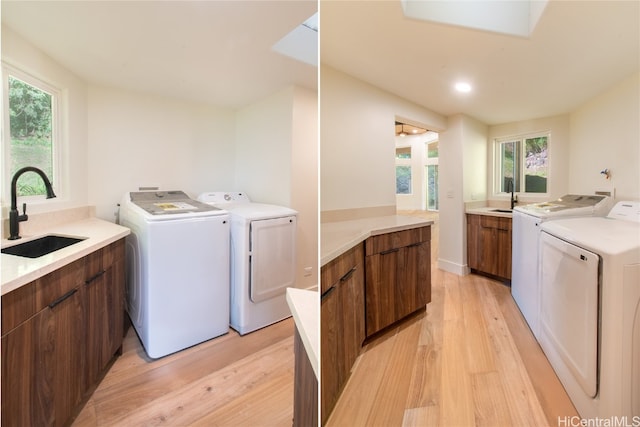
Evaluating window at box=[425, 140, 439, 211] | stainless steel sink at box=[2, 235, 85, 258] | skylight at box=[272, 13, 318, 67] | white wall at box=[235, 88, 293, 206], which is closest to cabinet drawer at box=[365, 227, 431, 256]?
white wall at box=[235, 88, 293, 206]

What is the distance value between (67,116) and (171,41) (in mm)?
662

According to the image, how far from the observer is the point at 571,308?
3.25 ft

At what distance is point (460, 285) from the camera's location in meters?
2.23

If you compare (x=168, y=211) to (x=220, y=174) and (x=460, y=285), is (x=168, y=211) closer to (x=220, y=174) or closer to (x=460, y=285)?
(x=220, y=174)

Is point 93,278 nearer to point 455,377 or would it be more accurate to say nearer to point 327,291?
point 327,291

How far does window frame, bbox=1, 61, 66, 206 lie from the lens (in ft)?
3.19

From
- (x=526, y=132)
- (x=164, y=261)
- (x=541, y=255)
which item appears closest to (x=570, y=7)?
(x=526, y=132)

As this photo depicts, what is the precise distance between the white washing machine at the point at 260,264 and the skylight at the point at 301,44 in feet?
2.85

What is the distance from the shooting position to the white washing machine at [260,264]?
1.66 metres

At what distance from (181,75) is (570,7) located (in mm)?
1771

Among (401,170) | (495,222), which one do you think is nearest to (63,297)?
(401,170)

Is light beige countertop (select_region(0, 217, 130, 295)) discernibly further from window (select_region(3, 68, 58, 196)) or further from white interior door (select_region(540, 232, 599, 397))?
white interior door (select_region(540, 232, 599, 397))

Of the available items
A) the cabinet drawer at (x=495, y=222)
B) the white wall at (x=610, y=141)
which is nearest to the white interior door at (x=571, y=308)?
the white wall at (x=610, y=141)

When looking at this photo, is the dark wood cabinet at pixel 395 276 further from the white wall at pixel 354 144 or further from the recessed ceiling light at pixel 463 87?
the recessed ceiling light at pixel 463 87
